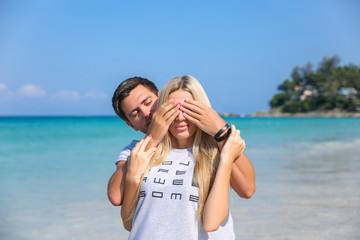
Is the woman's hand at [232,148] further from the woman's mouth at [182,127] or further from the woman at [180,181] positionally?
the woman's mouth at [182,127]

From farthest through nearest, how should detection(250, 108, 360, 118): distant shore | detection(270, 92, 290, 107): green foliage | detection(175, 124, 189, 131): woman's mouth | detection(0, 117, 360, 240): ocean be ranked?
detection(270, 92, 290, 107): green foliage
detection(250, 108, 360, 118): distant shore
detection(0, 117, 360, 240): ocean
detection(175, 124, 189, 131): woman's mouth

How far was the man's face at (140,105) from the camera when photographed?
2303 millimetres

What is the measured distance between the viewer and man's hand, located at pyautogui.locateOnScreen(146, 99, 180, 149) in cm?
194

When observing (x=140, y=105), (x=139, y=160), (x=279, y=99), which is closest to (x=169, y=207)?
(x=139, y=160)

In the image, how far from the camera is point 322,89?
260 ft

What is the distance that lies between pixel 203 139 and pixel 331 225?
3.86 meters

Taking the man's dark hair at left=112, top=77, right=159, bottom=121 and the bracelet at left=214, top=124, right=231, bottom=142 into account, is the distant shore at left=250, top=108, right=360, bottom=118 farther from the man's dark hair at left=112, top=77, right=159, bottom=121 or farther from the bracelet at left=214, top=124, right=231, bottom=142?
the bracelet at left=214, top=124, right=231, bottom=142

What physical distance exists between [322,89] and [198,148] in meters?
82.3

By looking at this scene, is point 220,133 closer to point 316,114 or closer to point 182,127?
point 182,127

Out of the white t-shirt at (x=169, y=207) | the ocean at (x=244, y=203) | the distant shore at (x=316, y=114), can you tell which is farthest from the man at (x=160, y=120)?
the distant shore at (x=316, y=114)

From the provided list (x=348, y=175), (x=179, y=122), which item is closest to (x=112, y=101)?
(x=179, y=122)

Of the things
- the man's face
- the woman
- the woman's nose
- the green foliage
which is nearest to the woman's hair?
the woman

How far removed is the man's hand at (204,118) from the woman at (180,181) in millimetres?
40

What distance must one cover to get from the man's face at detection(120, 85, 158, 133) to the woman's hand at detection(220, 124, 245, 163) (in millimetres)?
589
